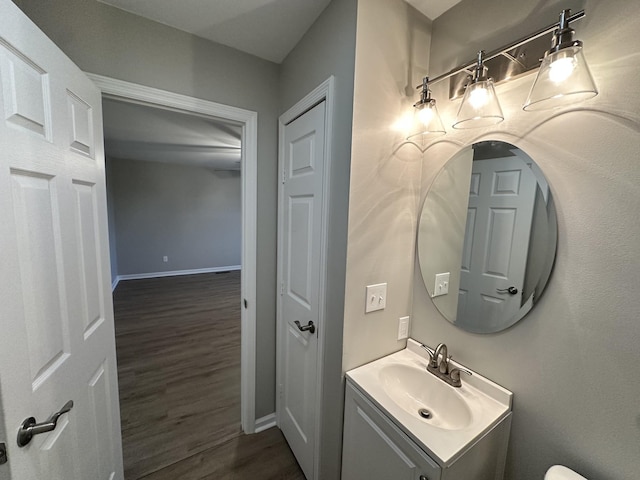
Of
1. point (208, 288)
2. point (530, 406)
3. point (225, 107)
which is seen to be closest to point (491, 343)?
point (530, 406)

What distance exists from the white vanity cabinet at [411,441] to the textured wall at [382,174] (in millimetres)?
191

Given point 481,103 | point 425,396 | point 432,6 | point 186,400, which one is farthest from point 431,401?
point 186,400

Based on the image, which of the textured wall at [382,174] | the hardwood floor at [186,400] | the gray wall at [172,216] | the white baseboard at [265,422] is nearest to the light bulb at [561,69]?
the textured wall at [382,174]

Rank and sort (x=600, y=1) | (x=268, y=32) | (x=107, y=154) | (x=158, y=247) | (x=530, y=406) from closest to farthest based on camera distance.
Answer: (x=600, y=1)
(x=530, y=406)
(x=268, y=32)
(x=107, y=154)
(x=158, y=247)

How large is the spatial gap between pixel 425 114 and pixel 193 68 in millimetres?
1265

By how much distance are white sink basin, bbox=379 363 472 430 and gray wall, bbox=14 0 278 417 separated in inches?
36.7

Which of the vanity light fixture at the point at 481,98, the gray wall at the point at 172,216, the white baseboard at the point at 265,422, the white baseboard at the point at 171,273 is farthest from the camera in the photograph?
the white baseboard at the point at 171,273

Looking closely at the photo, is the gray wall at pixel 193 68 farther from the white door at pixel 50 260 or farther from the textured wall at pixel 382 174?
the textured wall at pixel 382 174

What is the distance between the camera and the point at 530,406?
0.96 metres

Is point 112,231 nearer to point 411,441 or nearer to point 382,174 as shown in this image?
point 382,174

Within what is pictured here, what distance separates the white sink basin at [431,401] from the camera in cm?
85

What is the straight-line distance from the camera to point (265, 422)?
1.86 m

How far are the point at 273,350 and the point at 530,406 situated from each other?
4.78 feet

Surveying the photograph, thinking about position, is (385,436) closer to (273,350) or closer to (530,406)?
(530,406)
